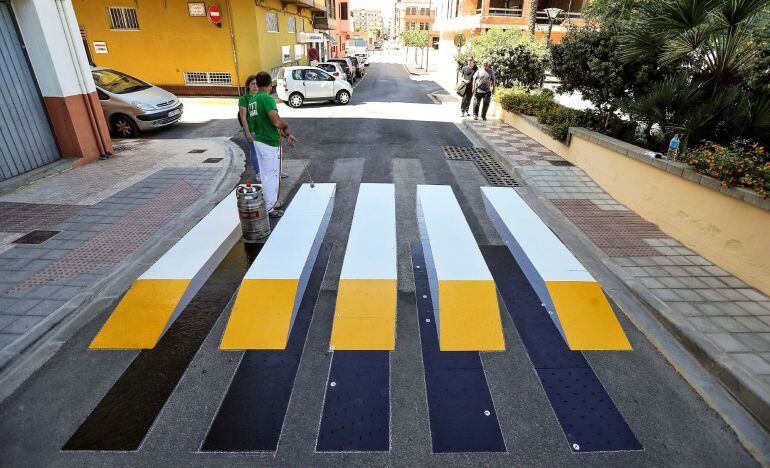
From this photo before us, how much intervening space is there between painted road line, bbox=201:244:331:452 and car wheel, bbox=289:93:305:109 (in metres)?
16.1

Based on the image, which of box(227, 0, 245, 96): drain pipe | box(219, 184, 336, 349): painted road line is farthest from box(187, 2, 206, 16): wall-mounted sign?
box(219, 184, 336, 349): painted road line

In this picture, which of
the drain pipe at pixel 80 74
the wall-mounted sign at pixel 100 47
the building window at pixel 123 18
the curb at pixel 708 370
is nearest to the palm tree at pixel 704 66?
the curb at pixel 708 370

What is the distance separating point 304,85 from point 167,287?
1539 cm

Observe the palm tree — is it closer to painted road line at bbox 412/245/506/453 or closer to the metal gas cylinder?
painted road line at bbox 412/245/506/453

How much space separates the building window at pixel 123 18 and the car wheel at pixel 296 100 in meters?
9.02

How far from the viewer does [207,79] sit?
20.6 metres

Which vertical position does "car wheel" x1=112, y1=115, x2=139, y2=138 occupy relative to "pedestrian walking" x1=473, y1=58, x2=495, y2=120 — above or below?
below

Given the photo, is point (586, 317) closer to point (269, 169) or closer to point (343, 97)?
point (269, 169)

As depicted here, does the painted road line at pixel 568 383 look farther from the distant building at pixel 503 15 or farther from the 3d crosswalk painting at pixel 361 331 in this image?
the distant building at pixel 503 15

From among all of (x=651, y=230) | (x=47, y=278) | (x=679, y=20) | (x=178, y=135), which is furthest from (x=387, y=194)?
(x=178, y=135)

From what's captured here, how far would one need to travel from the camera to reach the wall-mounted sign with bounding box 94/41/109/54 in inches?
768

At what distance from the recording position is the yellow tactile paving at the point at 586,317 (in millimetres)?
4039

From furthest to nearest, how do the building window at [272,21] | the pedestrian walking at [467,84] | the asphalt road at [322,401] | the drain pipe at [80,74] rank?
the building window at [272,21]
the pedestrian walking at [467,84]
the drain pipe at [80,74]
the asphalt road at [322,401]

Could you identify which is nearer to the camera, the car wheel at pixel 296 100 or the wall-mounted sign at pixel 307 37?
the car wheel at pixel 296 100
